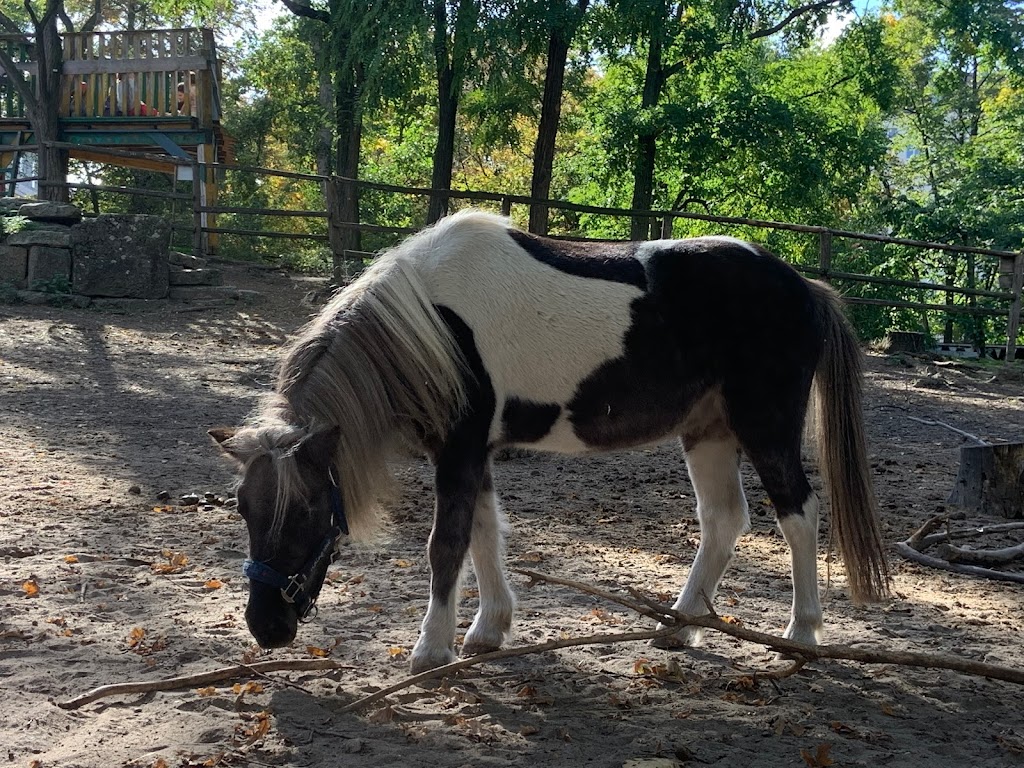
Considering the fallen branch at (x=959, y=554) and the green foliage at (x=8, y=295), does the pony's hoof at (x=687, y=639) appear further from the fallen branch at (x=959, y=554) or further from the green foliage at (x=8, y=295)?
the green foliage at (x=8, y=295)

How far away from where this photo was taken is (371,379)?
3.31m

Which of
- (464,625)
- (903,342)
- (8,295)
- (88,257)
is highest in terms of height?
(88,257)

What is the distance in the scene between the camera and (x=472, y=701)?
3.21 metres

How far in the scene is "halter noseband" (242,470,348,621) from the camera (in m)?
3.00

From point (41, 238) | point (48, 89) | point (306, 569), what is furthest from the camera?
point (48, 89)

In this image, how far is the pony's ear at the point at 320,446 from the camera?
10.0ft

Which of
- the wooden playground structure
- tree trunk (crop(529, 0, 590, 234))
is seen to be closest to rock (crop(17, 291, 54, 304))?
the wooden playground structure

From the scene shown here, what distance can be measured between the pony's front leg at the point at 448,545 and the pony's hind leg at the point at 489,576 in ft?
0.83

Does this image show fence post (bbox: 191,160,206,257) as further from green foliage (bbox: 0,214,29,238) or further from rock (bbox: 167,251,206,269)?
green foliage (bbox: 0,214,29,238)

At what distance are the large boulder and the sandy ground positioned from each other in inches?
216

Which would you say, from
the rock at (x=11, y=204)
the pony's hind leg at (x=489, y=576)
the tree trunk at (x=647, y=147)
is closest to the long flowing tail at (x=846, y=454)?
the pony's hind leg at (x=489, y=576)

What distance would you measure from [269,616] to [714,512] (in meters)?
1.98

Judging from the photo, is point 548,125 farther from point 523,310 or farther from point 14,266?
point 523,310

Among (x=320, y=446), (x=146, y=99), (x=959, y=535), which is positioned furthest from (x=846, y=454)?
(x=146, y=99)
